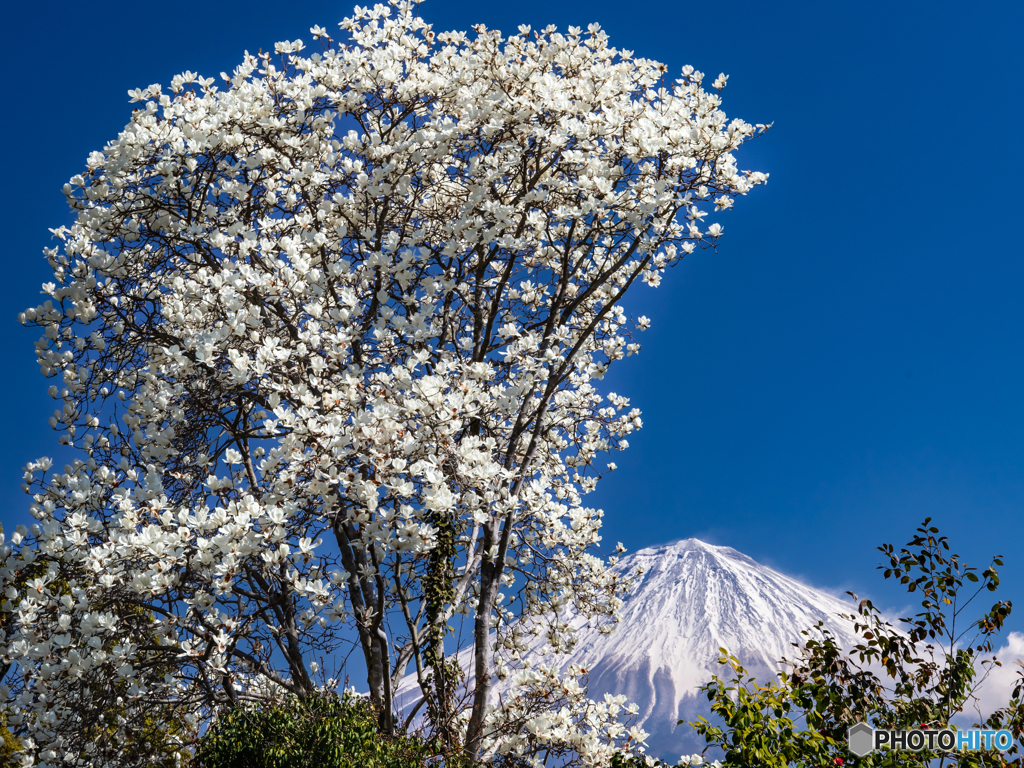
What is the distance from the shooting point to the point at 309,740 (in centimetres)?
612

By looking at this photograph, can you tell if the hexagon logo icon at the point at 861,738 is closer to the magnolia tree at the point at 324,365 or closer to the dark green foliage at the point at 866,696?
the dark green foliage at the point at 866,696

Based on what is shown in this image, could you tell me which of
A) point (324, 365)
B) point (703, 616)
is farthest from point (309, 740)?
point (703, 616)

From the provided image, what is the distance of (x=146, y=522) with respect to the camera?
21.2 ft

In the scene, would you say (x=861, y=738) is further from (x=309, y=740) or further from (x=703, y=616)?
(x=703, y=616)

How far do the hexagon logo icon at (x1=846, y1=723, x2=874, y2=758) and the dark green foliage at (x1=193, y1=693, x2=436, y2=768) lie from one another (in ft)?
11.1

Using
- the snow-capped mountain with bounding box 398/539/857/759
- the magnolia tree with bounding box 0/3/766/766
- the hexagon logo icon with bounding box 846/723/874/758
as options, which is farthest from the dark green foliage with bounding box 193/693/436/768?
the snow-capped mountain with bounding box 398/539/857/759

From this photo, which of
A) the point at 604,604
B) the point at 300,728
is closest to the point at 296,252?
the point at 300,728

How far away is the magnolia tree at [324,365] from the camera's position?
592 cm

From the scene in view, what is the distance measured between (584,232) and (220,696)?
6336 millimetres

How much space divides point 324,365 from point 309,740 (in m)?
3.10

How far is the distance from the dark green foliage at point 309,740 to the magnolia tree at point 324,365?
15.7 inches

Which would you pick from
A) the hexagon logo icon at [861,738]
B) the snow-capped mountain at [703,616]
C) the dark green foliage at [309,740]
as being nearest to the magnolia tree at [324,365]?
the dark green foliage at [309,740]

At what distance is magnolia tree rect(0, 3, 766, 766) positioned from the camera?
19.4ft

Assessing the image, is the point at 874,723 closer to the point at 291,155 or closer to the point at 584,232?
the point at 584,232
